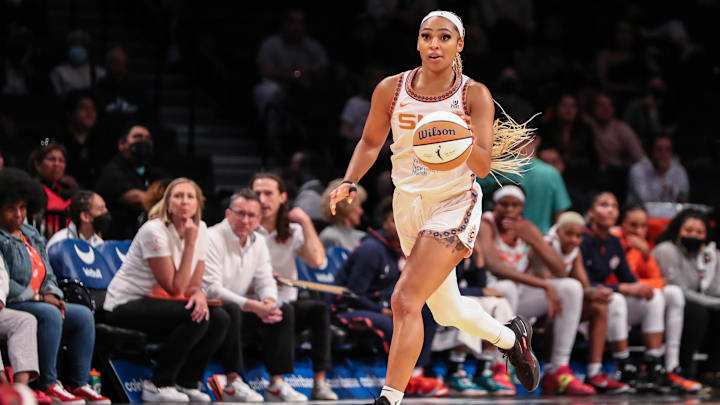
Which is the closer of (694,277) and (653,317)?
(653,317)

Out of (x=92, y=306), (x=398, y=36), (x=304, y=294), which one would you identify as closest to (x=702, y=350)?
(x=304, y=294)

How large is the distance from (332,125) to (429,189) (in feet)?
19.6

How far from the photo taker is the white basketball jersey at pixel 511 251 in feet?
28.1

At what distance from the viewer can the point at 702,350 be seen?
378 inches

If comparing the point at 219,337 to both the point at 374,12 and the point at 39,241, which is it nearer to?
the point at 39,241

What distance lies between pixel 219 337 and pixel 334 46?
6.50m

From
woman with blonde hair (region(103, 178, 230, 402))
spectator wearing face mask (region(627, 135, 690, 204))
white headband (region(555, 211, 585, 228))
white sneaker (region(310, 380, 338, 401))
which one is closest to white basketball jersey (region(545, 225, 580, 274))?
white headband (region(555, 211, 585, 228))

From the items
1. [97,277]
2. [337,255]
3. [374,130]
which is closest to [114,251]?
[97,277]

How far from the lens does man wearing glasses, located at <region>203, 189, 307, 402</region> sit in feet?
23.2

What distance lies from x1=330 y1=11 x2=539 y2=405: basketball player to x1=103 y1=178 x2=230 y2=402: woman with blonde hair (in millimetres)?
1816

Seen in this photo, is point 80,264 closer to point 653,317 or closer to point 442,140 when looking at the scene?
point 442,140

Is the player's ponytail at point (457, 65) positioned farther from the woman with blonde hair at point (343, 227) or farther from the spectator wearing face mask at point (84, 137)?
the spectator wearing face mask at point (84, 137)

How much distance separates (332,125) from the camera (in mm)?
11156

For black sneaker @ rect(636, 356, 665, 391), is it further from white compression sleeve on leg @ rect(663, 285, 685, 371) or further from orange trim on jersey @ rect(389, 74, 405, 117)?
orange trim on jersey @ rect(389, 74, 405, 117)
